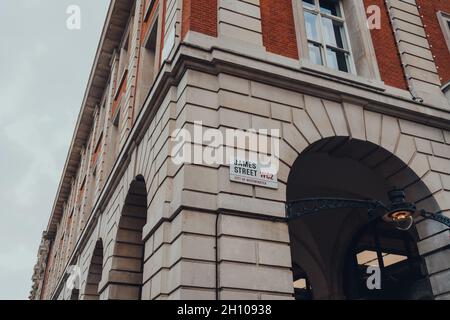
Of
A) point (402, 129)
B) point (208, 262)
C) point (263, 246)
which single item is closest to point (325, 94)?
point (402, 129)

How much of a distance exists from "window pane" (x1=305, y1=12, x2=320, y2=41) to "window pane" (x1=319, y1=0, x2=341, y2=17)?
651 millimetres

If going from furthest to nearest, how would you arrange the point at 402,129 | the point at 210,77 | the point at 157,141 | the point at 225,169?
1. the point at 402,129
2. the point at 157,141
3. the point at 210,77
4. the point at 225,169

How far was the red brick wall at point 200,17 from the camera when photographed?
8.88 metres

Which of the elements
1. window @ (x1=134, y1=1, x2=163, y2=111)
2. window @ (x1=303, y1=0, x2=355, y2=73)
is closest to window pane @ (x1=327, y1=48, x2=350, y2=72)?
window @ (x1=303, y1=0, x2=355, y2=73)

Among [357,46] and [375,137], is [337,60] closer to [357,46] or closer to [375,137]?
[357,46]

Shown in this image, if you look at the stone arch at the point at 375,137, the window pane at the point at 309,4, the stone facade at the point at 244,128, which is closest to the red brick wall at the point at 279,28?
the stone facade at the point at 244,128

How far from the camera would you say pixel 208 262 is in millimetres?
6695

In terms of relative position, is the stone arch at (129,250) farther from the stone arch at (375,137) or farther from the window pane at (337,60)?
the window pane at (337,60)

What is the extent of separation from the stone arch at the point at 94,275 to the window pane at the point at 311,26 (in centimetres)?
889

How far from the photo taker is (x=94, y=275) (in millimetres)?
14492

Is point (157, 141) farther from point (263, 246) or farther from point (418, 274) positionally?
point (418, 274)
